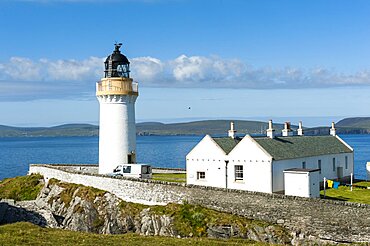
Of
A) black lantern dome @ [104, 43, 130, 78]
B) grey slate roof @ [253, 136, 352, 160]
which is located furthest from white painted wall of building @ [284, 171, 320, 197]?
black lantern dome @ [104, 43, 130, 78]

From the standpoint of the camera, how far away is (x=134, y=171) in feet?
120

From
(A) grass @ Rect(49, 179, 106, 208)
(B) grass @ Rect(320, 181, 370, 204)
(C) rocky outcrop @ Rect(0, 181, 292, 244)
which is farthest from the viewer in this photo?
(A) grass @ Rect(49, 179, 106, 208)

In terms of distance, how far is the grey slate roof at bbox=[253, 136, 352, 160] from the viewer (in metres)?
31.1

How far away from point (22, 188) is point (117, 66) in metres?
13.7

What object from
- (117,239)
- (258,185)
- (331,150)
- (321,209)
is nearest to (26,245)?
(117,239)

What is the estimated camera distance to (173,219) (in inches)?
1105

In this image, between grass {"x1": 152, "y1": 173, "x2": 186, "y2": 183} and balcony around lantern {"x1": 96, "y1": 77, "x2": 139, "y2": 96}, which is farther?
balcony around lantern {"x1": 96, "y1": 77, "x2": 139, "y2": 96}

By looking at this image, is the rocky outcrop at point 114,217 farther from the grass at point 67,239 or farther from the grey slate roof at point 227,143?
the grass at point 67,239

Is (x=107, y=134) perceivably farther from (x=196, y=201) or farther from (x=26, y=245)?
(x=26, y=245)

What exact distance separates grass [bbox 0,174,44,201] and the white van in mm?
8720

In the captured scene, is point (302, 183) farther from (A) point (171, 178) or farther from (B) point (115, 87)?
(B) point (115, 87)

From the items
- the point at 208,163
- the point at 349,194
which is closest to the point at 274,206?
the point at 349,194

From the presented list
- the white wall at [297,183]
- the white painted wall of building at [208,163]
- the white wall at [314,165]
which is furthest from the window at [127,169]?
the white wall at [297,183]

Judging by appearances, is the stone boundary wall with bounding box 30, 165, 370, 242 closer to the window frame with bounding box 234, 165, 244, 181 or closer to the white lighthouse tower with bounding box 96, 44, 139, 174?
the window frame with bounding box 234, 165, 244, 181
